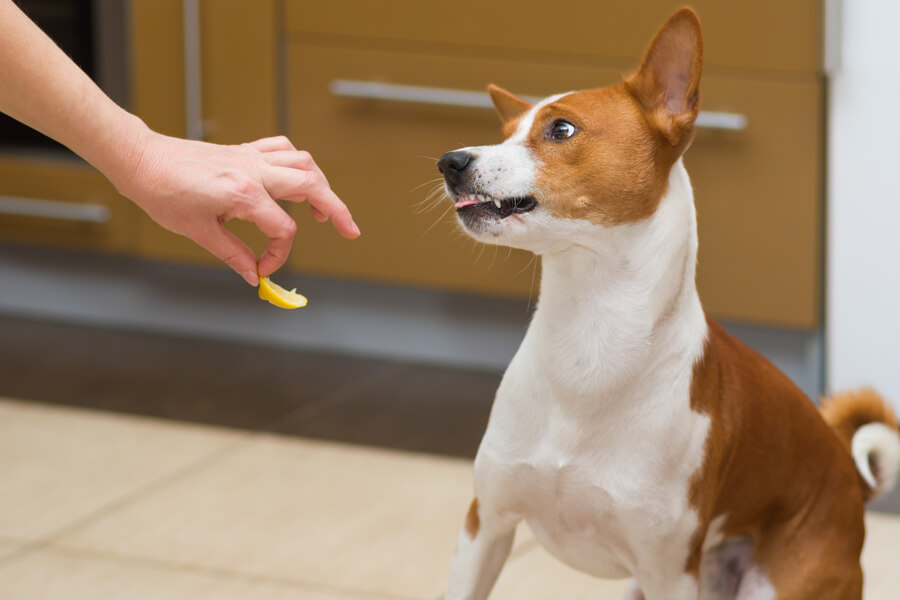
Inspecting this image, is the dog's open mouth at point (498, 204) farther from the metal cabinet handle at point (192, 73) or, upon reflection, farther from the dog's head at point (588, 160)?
the metal cabinet handle at point (192, 73)

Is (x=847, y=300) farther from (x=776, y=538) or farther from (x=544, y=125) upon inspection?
(x=544, y=125)

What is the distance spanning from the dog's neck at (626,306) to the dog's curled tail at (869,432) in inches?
14.1

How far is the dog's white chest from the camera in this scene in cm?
139

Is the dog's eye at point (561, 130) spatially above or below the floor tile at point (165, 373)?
above

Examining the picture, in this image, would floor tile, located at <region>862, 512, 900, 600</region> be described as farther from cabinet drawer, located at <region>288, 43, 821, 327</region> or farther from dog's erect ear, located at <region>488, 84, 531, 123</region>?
dog's erect ear, located at <region>488, 84, 531, 123</region>

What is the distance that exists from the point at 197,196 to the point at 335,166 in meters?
1.77

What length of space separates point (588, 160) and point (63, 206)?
2121mm

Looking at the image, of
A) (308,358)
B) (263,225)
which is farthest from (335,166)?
(263,225)

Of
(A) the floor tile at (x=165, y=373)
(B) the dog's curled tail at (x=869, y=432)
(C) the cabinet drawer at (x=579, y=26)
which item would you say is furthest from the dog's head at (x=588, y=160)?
(A) the floor tile at (x=165, y=373)

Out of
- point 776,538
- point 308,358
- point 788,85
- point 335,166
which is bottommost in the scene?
point 308,358

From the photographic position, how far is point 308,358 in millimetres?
3191

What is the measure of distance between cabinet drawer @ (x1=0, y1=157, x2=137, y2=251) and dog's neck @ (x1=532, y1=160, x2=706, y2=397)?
1.93 metres

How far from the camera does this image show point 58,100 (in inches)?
47.9

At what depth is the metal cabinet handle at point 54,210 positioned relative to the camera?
10.3 ft
